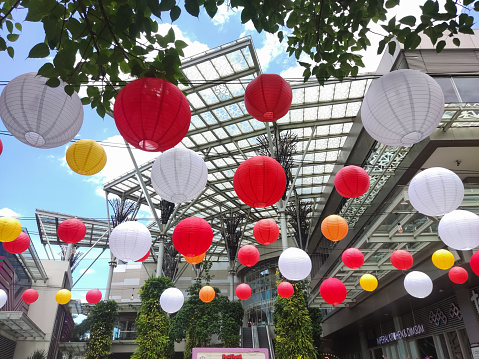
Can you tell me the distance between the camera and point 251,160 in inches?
151

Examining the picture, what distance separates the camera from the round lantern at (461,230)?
470 cm

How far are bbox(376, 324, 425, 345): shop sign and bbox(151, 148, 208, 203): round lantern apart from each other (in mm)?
11085

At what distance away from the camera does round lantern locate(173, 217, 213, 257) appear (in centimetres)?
500

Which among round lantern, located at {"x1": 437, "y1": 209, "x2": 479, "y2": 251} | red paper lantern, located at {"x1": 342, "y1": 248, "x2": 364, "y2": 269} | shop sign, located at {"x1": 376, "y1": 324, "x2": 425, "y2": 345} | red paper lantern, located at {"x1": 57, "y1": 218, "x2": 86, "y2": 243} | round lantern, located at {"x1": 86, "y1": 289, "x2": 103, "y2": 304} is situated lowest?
shop sign, located at {"x1": 376, "y1": 324, "x2": 425, "y2": 345}

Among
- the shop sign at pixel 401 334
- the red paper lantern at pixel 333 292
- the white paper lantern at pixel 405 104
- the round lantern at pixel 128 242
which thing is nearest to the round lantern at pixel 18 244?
the round lantern at pixel 128 242

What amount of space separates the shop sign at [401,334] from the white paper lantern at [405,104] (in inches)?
438

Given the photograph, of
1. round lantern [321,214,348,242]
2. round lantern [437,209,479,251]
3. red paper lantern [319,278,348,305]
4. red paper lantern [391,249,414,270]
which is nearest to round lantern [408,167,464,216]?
round lantern [437,209,479,251]

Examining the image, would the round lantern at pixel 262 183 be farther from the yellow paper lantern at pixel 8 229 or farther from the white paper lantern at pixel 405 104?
the yellow paper lantern at pixel 8 229

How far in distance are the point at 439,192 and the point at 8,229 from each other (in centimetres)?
692

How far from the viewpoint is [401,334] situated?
42.0 feet

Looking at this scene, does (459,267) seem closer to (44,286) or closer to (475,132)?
(475,132)

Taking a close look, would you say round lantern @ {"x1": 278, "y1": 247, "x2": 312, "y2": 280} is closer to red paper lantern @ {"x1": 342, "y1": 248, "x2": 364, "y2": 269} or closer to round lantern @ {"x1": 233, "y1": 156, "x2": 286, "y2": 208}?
red paper lantern @ {"x1": 342, "y1": 248, "x2": 364, "y2": 269}

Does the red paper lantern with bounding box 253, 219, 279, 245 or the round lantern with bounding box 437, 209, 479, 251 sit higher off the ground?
the red paper lantern with bounding box 253, 219, 279, 245

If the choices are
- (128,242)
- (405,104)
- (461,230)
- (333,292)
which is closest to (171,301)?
(128,242)
